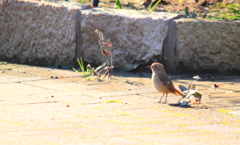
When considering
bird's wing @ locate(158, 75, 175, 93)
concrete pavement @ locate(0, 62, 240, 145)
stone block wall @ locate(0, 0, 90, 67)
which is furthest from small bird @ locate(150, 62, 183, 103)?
stone block wall @ locate(0, 0, 90, 67)

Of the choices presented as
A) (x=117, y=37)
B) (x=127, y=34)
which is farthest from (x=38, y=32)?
(x=127, y=34)

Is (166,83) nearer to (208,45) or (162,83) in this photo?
(162,83)

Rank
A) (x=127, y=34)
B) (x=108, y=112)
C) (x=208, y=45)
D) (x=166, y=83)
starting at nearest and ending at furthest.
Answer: (x=108, y=112), (x=166, y=83), (x=208, y=45), (x=127, y=34)

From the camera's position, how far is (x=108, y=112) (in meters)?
3.92

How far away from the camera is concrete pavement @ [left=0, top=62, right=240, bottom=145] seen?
10.3 ft

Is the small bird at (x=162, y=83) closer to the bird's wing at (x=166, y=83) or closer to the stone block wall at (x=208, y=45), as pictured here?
the bird's wing at (x=166, y=83)

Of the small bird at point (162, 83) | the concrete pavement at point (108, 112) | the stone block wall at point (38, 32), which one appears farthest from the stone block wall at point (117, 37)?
the small bird at point (162, 83)

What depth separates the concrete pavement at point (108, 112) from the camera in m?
3.15

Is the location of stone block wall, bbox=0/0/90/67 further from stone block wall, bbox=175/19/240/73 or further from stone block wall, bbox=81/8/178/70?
stone block wall, bbox=175/19/240/73

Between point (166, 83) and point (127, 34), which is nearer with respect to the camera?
point (166, 83)

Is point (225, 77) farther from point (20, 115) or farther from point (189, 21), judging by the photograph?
point (20, 115)

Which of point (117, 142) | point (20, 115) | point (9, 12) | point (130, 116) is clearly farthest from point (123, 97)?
point (9, 12)

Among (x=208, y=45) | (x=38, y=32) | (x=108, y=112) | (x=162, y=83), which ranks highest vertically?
(x=208, y=45)

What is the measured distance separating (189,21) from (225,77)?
89 cm
